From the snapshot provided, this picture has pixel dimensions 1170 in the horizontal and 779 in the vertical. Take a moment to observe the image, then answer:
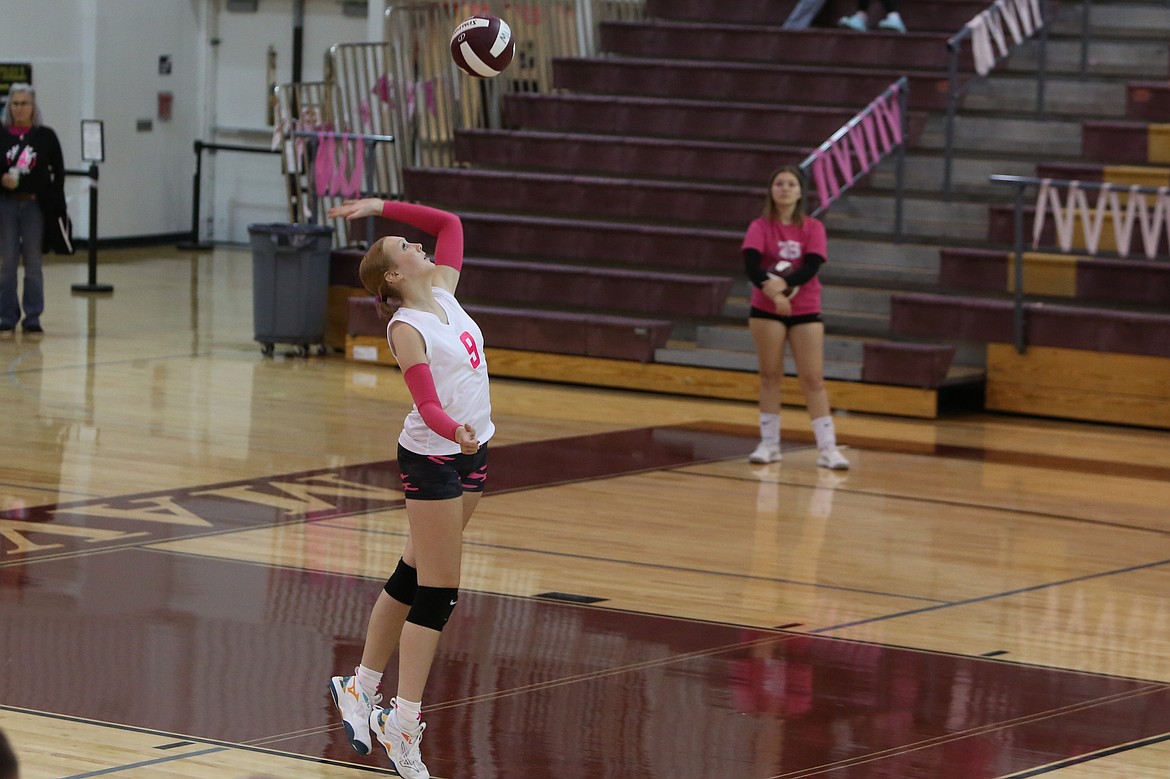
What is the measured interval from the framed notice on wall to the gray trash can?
3.24 m

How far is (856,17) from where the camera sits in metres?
15.3

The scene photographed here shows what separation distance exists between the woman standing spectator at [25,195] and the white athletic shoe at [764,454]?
604 centimetres

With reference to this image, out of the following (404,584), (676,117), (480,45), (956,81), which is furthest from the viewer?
(676,117)

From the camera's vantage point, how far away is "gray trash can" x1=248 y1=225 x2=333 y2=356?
13.2 metres

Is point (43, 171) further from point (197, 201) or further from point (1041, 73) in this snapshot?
point (1041, 73)

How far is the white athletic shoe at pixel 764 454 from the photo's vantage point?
1002 cm

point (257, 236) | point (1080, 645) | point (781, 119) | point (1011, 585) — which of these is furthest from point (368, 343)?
point (1080, 645)

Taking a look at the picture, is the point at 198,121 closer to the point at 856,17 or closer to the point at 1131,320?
the point at 856,17

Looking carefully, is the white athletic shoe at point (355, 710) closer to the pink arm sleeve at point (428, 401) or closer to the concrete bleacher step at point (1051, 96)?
the pink arm sleeve at point (428, 401)

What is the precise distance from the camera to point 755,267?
9867mm

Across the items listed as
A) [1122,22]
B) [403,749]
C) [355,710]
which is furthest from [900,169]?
[403,749]

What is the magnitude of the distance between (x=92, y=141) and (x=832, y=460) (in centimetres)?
848

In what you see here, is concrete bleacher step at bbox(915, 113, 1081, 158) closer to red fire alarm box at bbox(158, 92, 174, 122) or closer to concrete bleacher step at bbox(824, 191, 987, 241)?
concrete bleacher step at bbox(824, 191, 987, 241)

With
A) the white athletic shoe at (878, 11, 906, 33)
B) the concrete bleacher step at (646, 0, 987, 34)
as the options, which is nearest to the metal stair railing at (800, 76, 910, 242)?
the white athletic shoe at (878, 11, 906, 33)
